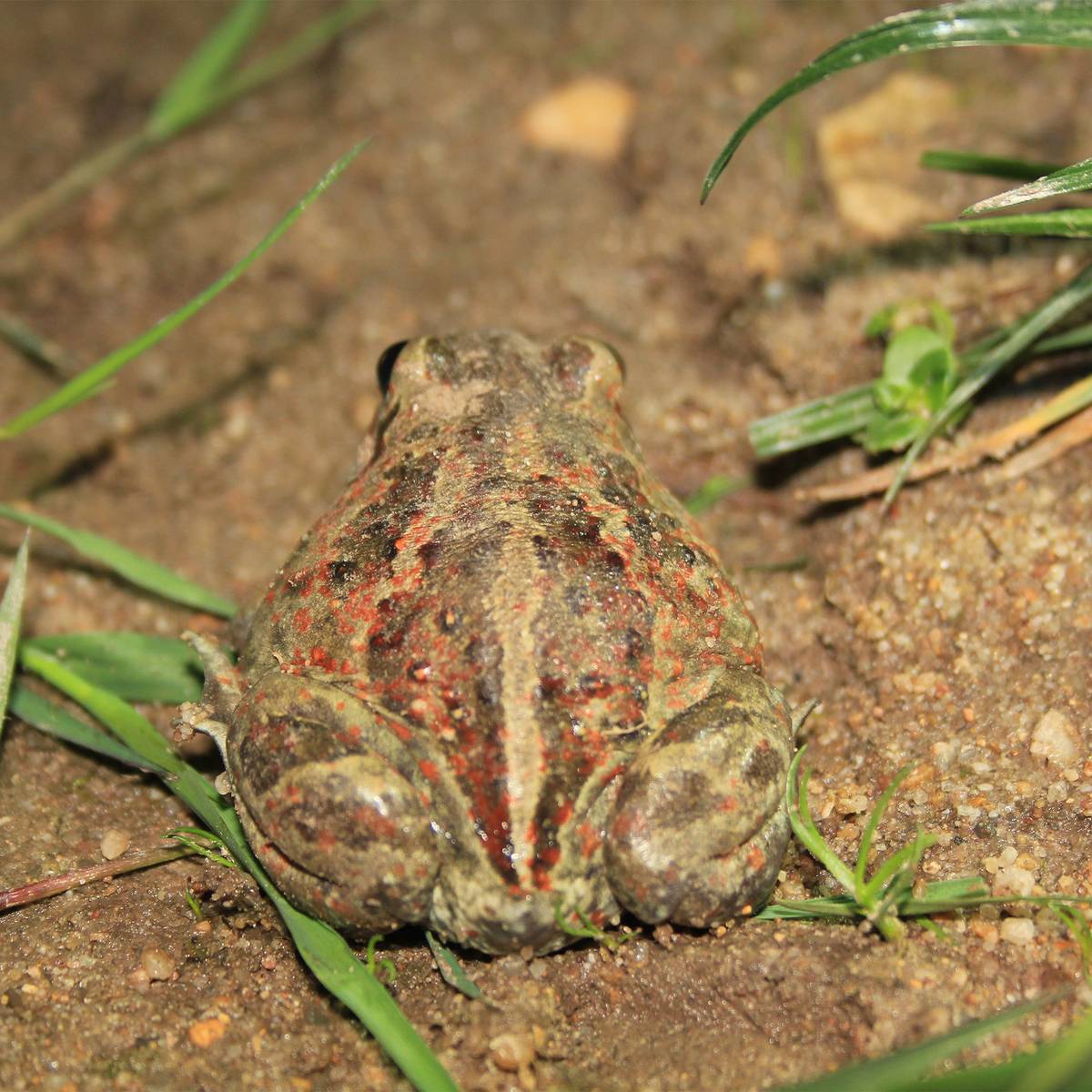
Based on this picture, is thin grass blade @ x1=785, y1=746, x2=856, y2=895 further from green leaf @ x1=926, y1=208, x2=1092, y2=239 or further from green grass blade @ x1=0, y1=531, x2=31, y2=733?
green grass blade @ x1=0, y1=531, x2=31, y2=733

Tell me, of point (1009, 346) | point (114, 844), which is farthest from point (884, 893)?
point (114, 844)

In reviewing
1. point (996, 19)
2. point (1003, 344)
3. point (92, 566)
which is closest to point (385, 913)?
point (92, 566)

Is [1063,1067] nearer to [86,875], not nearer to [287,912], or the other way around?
[287,912]

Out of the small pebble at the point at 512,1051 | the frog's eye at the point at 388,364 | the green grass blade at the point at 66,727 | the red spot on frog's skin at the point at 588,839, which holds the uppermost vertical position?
the frog's eye at the point at 388,364

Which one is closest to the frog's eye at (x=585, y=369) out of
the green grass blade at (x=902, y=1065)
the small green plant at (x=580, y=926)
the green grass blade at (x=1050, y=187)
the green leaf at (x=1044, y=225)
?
the green leaf at (x=1044, y=225)

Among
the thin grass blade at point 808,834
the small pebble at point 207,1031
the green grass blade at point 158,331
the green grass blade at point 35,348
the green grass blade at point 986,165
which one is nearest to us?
the small pebble at point 207,1031

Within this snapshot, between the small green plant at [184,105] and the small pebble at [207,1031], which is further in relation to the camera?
the small green plant at [184,105]

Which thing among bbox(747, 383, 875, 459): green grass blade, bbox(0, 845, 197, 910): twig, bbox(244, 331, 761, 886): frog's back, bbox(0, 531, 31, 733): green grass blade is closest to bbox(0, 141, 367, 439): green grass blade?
bbox(0, 531, 31, 733): green grass blade

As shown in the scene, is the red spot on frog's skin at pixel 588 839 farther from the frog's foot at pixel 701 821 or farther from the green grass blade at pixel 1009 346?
the green grass blade at pixel 1009 346
